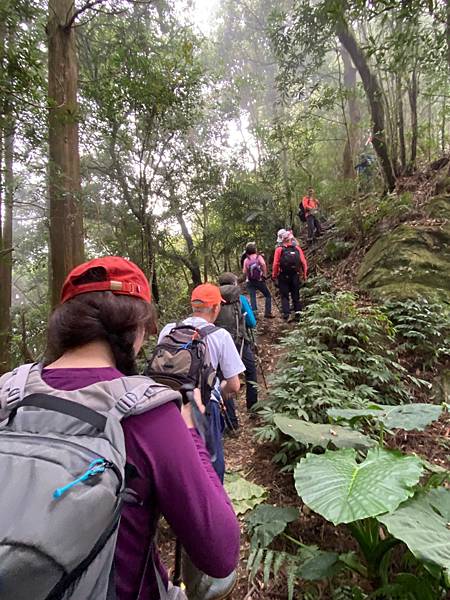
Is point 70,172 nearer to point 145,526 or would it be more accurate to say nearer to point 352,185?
point 145,526

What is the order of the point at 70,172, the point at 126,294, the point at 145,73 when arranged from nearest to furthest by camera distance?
1. the point at 126,294
2. the point at 70,172
3. the point at 145,73

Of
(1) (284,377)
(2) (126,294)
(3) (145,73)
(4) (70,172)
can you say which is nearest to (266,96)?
(3) (145,73)

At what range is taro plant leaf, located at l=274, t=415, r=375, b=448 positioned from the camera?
2.62 meters

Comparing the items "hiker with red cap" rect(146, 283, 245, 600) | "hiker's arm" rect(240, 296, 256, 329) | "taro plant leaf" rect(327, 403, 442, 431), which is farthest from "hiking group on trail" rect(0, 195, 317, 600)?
"hiker's arm" rect(240, 296, 256, 329)

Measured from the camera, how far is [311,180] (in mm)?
12680

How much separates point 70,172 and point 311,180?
29.7ft

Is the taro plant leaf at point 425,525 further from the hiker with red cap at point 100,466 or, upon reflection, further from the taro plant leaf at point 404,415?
the hiker with red cap at point 100,466

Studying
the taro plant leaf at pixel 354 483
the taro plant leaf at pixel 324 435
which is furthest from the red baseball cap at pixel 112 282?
the taro plant leaf at pixel 324 435

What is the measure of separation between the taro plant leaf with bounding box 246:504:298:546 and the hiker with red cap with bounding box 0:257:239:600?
1.52 metres

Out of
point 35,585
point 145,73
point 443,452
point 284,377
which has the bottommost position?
point 443,452

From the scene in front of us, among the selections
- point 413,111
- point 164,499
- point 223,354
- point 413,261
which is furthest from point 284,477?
point 413,111

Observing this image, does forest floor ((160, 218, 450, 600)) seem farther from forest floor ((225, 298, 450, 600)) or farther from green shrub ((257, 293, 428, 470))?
green shrub ((257, 293, 428, 470))

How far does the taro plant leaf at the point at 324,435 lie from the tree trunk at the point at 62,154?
3968 millimetres

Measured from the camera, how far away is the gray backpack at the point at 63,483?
705 mm
